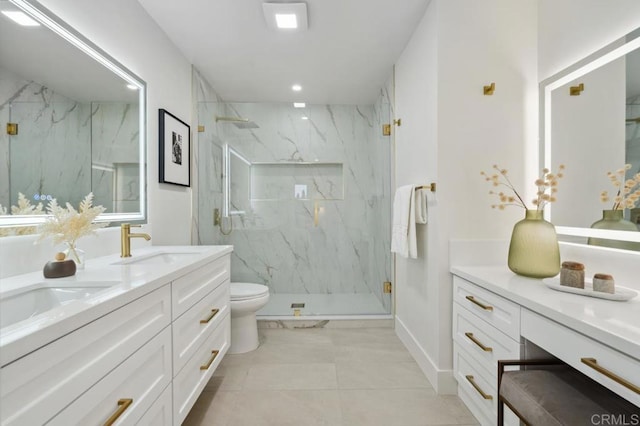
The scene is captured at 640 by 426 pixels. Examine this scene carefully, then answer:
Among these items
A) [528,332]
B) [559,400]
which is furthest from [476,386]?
[559,400]

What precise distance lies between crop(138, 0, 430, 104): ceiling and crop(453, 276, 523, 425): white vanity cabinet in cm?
179

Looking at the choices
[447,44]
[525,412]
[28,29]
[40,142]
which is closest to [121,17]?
[28,29]

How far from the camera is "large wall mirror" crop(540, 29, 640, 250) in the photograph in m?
1.31

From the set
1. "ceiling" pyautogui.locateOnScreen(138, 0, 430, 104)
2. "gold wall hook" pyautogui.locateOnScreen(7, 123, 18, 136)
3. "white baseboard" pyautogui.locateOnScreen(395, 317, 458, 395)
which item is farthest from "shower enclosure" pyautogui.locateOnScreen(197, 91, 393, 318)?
"gold wall hook" pyautogui.locateOnScreen(7, 123, 18, 136)

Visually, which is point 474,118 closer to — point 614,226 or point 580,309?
point 614,226

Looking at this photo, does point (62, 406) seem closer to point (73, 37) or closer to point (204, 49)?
point (73, 37)

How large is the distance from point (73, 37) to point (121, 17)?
47cm

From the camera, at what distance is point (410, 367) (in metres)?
2.14

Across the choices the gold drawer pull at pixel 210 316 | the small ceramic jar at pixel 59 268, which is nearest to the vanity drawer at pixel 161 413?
the gold drawer pull at pixel 210 316

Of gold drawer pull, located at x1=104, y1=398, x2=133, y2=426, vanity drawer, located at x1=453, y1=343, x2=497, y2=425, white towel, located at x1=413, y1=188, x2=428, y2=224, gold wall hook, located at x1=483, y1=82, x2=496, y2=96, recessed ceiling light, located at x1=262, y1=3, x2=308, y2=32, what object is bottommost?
vanity drawer, located at x1=453, y1=343, x2=497, y2=425

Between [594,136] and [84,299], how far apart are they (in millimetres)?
2149

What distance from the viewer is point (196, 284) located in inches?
59.7

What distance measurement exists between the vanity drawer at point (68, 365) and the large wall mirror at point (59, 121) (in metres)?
0.65

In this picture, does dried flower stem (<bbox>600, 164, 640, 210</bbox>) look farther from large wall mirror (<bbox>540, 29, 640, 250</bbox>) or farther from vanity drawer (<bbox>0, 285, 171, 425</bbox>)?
vanity drawer (<bbox>0, 285, 171, 425</bbox>)
